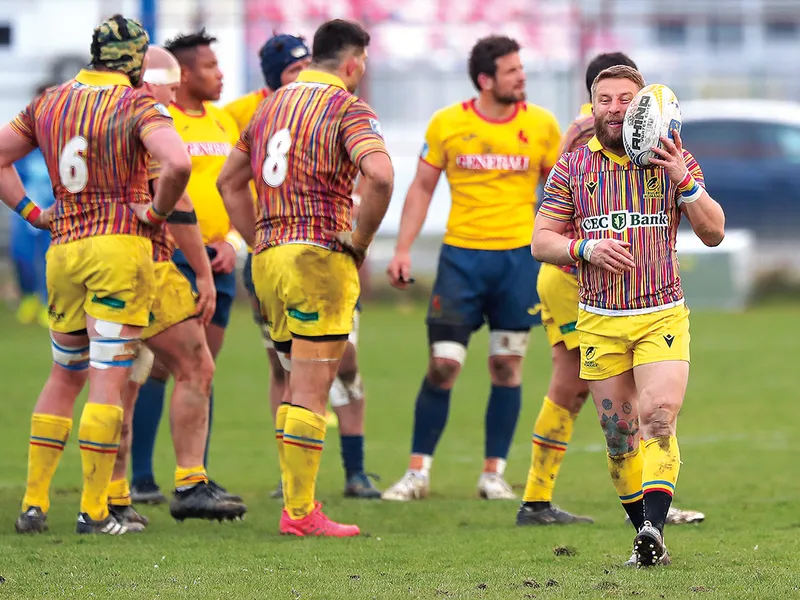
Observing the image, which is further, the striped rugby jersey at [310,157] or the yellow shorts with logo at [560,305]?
the yellow shorts with logo at [560,305]

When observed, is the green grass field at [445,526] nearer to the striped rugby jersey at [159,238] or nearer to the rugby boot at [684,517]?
the rugby boot at [684,517]

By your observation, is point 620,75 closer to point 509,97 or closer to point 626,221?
point 626,221

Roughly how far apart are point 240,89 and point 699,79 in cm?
778

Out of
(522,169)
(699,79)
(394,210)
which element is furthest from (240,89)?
(522,169)

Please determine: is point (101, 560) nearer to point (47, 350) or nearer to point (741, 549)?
point (741, 549)

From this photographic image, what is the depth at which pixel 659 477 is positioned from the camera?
16.9 feet

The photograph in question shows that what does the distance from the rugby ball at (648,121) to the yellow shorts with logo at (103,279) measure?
2258mm

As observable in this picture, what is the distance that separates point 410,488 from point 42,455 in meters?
2.05

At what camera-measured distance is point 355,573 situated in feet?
17.2

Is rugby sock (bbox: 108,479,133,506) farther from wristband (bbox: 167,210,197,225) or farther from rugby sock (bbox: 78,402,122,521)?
wristband (bbox: 167,210,197,225)

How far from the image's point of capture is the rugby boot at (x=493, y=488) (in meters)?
7.46

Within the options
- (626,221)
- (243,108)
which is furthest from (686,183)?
(243,108)

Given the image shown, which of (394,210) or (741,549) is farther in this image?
(394,210)

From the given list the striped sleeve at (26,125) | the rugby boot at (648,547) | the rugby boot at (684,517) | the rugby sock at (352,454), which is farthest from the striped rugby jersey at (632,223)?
the rugby sock at (352,454)
